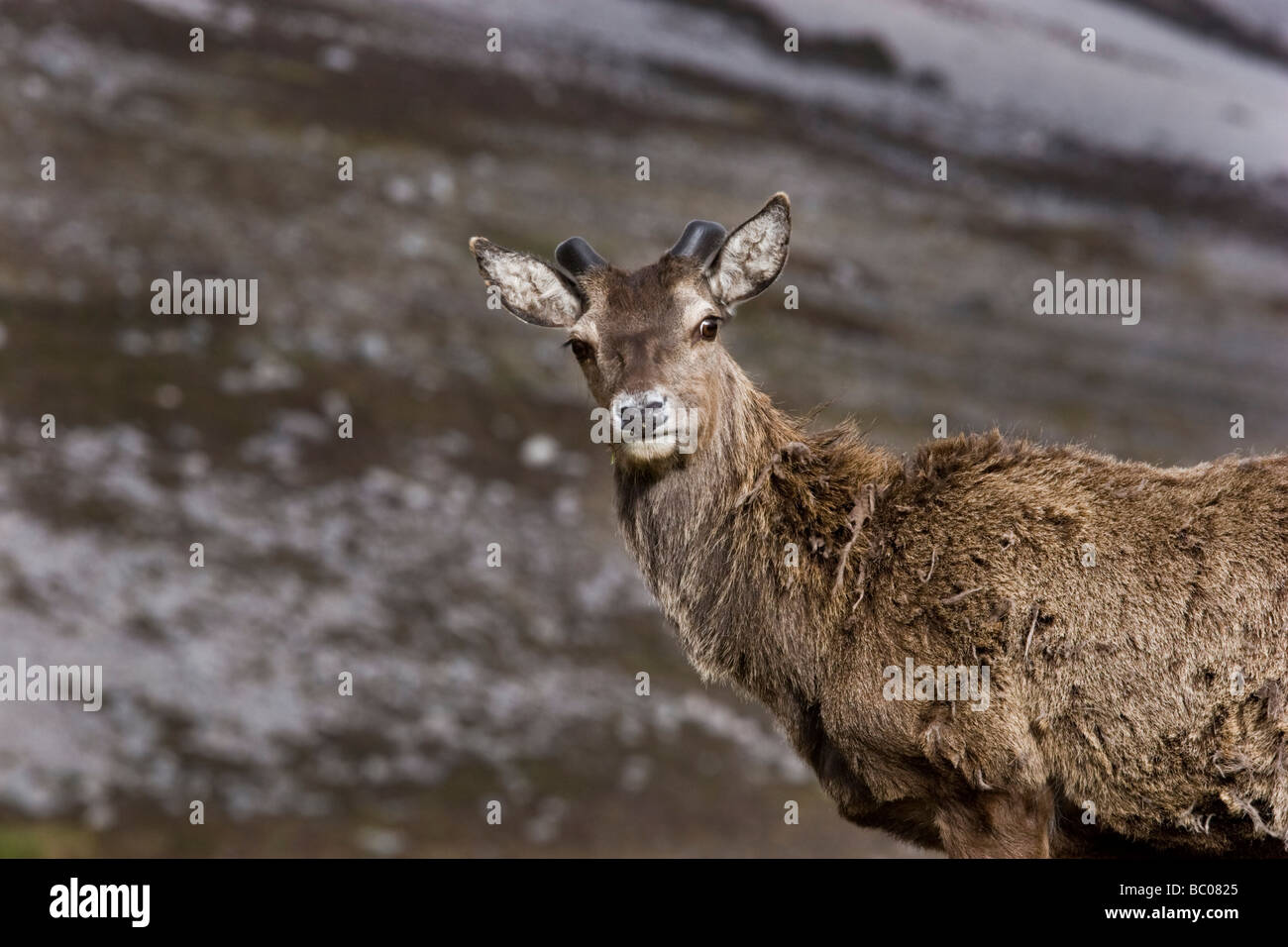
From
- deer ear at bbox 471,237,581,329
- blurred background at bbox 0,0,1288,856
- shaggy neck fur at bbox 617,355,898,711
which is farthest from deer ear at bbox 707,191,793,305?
blurred background at bbox 0,0,1288,856

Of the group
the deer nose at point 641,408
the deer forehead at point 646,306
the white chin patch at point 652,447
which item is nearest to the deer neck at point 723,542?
the white chin patch at point 652,447

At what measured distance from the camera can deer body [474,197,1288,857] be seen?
7617mm

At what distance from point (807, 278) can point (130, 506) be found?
17543mm

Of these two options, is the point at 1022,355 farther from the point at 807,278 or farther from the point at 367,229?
the point at 367,229

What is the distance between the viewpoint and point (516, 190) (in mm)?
33312

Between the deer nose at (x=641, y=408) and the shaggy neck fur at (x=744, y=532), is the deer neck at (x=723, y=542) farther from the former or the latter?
the deer nose at (x=641, y=408)

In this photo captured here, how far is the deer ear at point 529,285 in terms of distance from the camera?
29.6 feet

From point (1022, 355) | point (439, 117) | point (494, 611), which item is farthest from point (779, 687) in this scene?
point (439, 117)

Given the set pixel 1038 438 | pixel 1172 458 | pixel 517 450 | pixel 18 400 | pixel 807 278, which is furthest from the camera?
pixel 807 278

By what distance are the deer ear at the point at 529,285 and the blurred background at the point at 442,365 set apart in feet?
37.0

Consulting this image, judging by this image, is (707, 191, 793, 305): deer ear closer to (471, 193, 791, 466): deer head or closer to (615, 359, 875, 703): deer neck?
(471, 193, 791, 466): deer head

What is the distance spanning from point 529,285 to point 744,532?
7.57 feet

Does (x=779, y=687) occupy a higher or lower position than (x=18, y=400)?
lower

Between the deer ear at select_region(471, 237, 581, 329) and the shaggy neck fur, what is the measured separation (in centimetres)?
118
